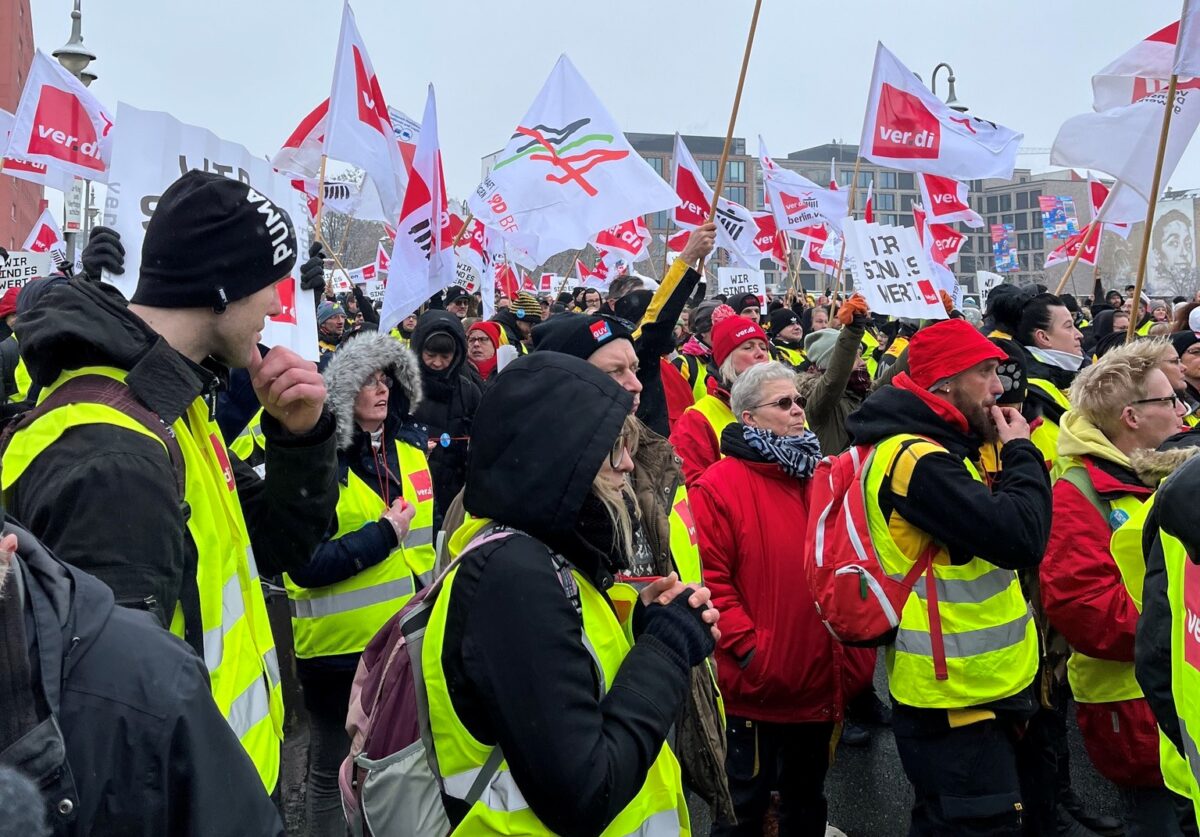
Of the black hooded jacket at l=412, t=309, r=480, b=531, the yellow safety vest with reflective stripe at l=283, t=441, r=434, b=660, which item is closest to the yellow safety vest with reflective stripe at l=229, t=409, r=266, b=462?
the yellow safety vest with reflective stripe at l=283, t=441, r=434, b=660

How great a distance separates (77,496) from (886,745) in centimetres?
500

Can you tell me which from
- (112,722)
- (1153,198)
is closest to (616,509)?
(112,722)

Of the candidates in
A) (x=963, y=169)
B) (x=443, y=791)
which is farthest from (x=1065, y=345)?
(x=443, y=791)

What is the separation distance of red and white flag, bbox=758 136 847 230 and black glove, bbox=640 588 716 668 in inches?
528

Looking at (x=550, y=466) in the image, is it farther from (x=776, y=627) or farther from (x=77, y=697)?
(x=776, y=627)

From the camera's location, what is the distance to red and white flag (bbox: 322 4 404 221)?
754cm

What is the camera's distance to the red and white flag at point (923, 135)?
31.3 ft

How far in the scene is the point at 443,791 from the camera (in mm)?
2139

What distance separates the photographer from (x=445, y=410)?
718 centimetres

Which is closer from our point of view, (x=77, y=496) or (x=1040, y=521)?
(x=77, y=496)

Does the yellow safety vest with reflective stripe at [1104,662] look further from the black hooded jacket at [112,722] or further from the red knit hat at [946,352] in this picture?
the black hooded jacket at [112,722]

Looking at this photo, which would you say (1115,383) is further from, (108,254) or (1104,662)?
(108,254)

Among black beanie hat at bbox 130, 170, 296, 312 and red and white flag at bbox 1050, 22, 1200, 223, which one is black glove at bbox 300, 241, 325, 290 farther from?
red and white flag at bbox 1050, 22, 1200, 223

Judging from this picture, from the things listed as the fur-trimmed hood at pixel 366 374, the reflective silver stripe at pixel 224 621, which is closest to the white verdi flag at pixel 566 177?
the fur-trimmed hood at pixel 366 374
